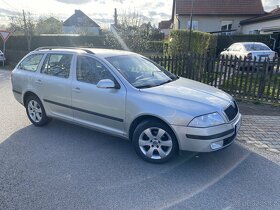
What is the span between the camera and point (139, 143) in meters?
3.72

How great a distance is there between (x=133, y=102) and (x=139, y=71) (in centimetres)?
86

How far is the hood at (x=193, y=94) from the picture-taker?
3502mm

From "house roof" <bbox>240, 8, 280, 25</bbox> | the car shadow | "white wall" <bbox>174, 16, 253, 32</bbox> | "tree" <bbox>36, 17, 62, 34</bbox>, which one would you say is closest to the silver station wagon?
the car shadow

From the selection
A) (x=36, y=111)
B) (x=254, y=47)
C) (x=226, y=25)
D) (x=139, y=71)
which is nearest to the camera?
(x=139, y=71)

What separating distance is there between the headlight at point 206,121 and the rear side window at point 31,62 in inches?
134

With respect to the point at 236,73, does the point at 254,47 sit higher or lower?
higher

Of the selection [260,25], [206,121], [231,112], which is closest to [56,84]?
[206,121]

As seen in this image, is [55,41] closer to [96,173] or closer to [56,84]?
[56,84]

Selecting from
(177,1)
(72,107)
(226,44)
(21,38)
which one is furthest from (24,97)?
(177,1)

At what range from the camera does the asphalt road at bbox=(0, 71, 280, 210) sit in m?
2.85

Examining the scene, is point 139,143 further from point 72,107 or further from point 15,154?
point 15,154

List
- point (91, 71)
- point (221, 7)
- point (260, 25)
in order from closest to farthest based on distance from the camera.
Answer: point (91, 71) → point (260, 25) → point (221, 7)

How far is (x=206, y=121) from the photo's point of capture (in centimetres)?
330

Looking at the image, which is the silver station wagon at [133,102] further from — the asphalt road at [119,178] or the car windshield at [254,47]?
the car windshield at [254,47]
